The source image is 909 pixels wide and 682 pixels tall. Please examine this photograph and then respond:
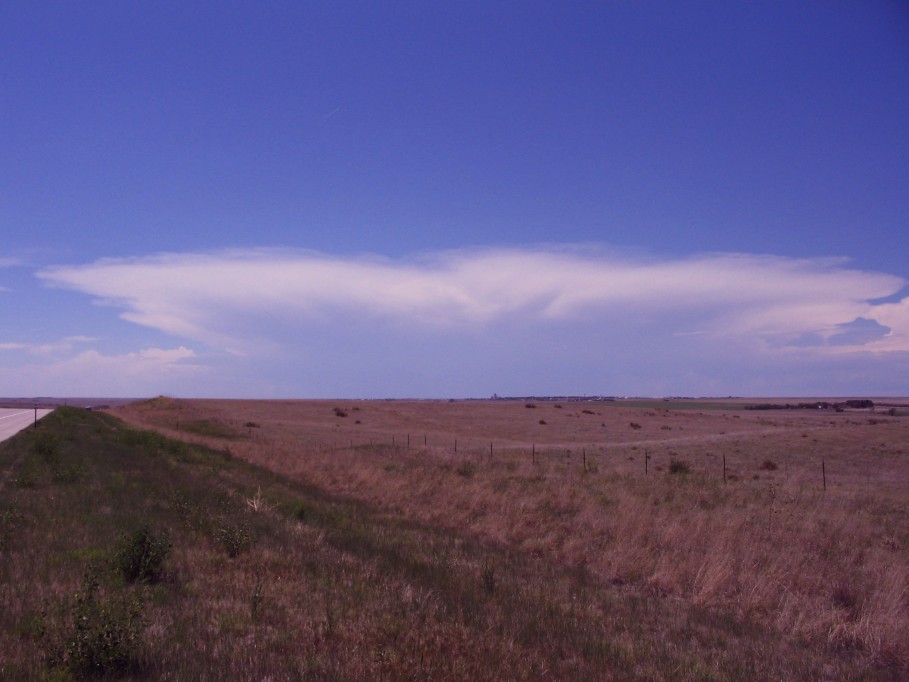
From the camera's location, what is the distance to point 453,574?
10.5m

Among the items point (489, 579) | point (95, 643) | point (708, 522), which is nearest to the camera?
point (95, 643)

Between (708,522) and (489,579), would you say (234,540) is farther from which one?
(708,522)

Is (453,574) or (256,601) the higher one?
(256,601)

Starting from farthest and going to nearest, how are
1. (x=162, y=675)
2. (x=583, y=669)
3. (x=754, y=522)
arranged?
(x=754, y=522) → (x=583, y=669) → (x=162, y=675)

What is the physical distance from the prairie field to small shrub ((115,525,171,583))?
0.10 metres

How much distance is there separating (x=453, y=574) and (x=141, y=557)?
442cm

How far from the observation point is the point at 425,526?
16.8 m

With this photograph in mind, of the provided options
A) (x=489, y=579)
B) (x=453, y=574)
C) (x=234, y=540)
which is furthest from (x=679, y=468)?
(x=234, y=540)

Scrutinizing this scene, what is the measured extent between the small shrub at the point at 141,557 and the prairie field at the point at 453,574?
10cm

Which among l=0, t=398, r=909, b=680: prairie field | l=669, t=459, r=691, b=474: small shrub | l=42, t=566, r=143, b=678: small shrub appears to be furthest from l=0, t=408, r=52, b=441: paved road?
l=42, t=566, r=143, b=678: small shrub

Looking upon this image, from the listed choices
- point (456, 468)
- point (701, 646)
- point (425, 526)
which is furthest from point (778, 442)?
point (701, 646)

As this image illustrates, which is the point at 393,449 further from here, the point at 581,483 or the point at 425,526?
the point at 425,526

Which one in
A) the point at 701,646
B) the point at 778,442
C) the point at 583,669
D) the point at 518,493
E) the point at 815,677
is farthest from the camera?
the point at 778,442

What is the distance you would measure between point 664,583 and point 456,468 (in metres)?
14.9
